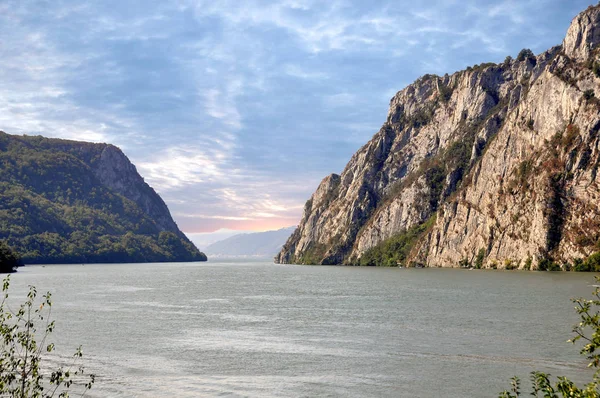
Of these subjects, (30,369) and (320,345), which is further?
(320,345)

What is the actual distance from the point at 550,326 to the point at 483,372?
24678 millimetres

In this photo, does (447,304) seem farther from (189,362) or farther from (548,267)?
(548,267)

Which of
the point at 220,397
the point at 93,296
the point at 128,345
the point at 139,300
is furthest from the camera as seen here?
the point at 93,296

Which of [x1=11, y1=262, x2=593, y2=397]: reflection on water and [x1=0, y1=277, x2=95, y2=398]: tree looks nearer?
[x1=0, y1=277, x2=95, y2=398]: tree

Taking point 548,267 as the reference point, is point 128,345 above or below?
below

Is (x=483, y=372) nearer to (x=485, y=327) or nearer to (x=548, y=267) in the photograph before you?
(x=485, y=327)

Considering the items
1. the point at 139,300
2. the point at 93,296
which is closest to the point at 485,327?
the point at 139,300

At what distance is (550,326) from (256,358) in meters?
34.7

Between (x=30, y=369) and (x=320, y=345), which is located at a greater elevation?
(x=30, y=369)

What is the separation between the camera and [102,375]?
39906mm

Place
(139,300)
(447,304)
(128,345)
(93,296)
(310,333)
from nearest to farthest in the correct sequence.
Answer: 1. (128,345)
2. (310,333)
3. (447,304)
4. (139,300)
5. (93,296)

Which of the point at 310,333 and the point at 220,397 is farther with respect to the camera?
the point at 310,333

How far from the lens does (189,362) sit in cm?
4419

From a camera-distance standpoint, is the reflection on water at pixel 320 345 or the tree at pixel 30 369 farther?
the reflection on water at pixel 320 345
